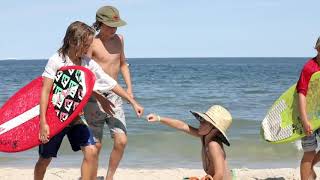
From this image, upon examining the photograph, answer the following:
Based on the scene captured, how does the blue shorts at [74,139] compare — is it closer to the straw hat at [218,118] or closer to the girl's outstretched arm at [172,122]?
the girl's outstretched arm at [172,122]

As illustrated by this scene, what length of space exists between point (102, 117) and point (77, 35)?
1035 millimetres

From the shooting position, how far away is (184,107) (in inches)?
659

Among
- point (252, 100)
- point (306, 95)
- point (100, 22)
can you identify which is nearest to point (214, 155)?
point (306, 95)

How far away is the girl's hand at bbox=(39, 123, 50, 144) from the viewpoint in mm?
4543

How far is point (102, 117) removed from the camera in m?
5.39

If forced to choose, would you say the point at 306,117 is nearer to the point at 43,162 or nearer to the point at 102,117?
the point at 102,117

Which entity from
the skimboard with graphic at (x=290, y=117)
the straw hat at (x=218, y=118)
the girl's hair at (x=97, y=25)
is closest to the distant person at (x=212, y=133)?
the straw hat at (x=218, y=118)

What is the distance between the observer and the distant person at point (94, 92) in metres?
4.61

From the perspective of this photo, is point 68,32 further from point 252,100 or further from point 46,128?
point 252,100

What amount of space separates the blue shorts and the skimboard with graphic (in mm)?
1861

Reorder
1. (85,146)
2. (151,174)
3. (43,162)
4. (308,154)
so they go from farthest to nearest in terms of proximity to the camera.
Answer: (151,174)
(308,154)
(43,162)
(85,146)

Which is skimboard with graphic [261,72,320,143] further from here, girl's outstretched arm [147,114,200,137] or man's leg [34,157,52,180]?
man's leg [34,157,52,180]

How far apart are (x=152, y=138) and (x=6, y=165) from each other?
317 cm

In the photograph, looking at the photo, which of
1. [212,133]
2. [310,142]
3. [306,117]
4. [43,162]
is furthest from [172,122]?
[310,142]
